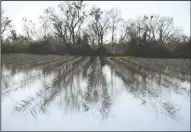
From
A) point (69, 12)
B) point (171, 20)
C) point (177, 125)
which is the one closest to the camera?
point (177, 125)

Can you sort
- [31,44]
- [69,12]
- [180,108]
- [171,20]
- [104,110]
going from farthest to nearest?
[171,20] < [69,12] < [31,44] < [180,108] < [104,110]

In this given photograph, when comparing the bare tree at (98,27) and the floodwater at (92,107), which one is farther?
the bare tree at (98,27)

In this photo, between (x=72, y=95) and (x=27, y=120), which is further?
(x=72, y=95)

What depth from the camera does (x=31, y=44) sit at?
5709 cm

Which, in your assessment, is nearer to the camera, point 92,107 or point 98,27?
point 92,107

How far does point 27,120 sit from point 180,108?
4420 mm

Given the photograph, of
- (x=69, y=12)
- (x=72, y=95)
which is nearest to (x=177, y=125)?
(x=72, y=95)

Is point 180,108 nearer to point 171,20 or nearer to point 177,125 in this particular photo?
point 177,125

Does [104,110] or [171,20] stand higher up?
[171,20]

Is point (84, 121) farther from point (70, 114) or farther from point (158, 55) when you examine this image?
point (158, 55)

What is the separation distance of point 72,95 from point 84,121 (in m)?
3.10

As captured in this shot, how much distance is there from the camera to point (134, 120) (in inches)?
266

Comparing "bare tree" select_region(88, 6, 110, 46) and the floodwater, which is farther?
"bare tree" select_region(88, 6, 110, 46)

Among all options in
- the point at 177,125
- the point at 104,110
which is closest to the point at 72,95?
the point at 104,110
